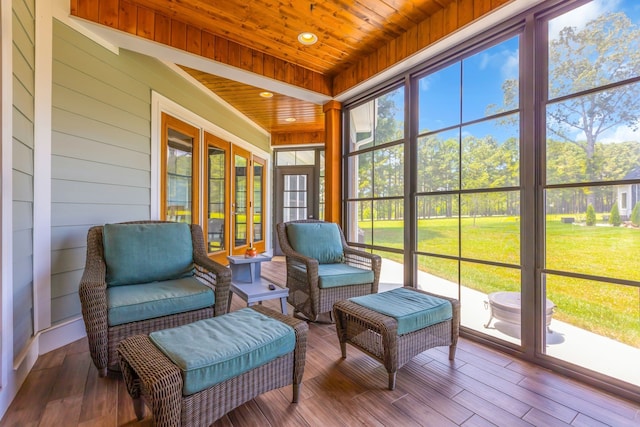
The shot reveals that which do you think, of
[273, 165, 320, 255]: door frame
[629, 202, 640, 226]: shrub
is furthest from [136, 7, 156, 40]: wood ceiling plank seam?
[273, 165, 320, 255]: door frame

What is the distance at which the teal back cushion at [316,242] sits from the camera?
297 cm

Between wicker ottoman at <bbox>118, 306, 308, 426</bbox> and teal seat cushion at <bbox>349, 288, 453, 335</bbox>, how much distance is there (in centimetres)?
57

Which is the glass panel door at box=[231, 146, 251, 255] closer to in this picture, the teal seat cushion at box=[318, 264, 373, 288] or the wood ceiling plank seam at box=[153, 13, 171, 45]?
the wood ceiling plank seam at box=[153, 13, 171, 45]

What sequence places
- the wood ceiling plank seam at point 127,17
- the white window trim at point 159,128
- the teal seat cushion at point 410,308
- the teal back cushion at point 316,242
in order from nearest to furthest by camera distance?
the teal seat cushion at point 410,308 → the wood ceiling plank seam at point 127,17 → the teal back cushion at point 316,242 → the white window trim at point 159,128

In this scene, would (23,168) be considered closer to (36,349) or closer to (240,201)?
(36,349)

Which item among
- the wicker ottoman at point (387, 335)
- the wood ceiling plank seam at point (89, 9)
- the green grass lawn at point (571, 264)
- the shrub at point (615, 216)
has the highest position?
the wood ceiling plank seam at point (89, 9)

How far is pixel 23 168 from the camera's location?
6.03 feet

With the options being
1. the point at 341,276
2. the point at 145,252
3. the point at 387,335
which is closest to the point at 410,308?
the point at 387,335

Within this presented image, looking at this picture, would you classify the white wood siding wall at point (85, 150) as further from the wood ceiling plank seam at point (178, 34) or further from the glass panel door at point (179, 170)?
the wood ceiling plank seam at point (178, 34)

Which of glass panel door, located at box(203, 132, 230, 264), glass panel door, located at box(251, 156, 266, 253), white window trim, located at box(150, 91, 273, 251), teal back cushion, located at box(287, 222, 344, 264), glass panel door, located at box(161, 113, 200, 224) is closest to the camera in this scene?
teal back cushion, located at box(287, 222, 344, 264)

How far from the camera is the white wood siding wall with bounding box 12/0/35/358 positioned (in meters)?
1.72

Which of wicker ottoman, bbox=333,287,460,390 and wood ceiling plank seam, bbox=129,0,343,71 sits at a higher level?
wood ceiling plank seam, bbox=129,0,343,71

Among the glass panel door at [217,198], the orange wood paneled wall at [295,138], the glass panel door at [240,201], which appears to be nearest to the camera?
the glass panel door at [217,198]

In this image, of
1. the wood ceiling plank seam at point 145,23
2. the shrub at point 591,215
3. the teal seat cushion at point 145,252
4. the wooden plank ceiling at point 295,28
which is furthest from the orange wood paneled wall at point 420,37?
the teal seat cushion at point 145,252
